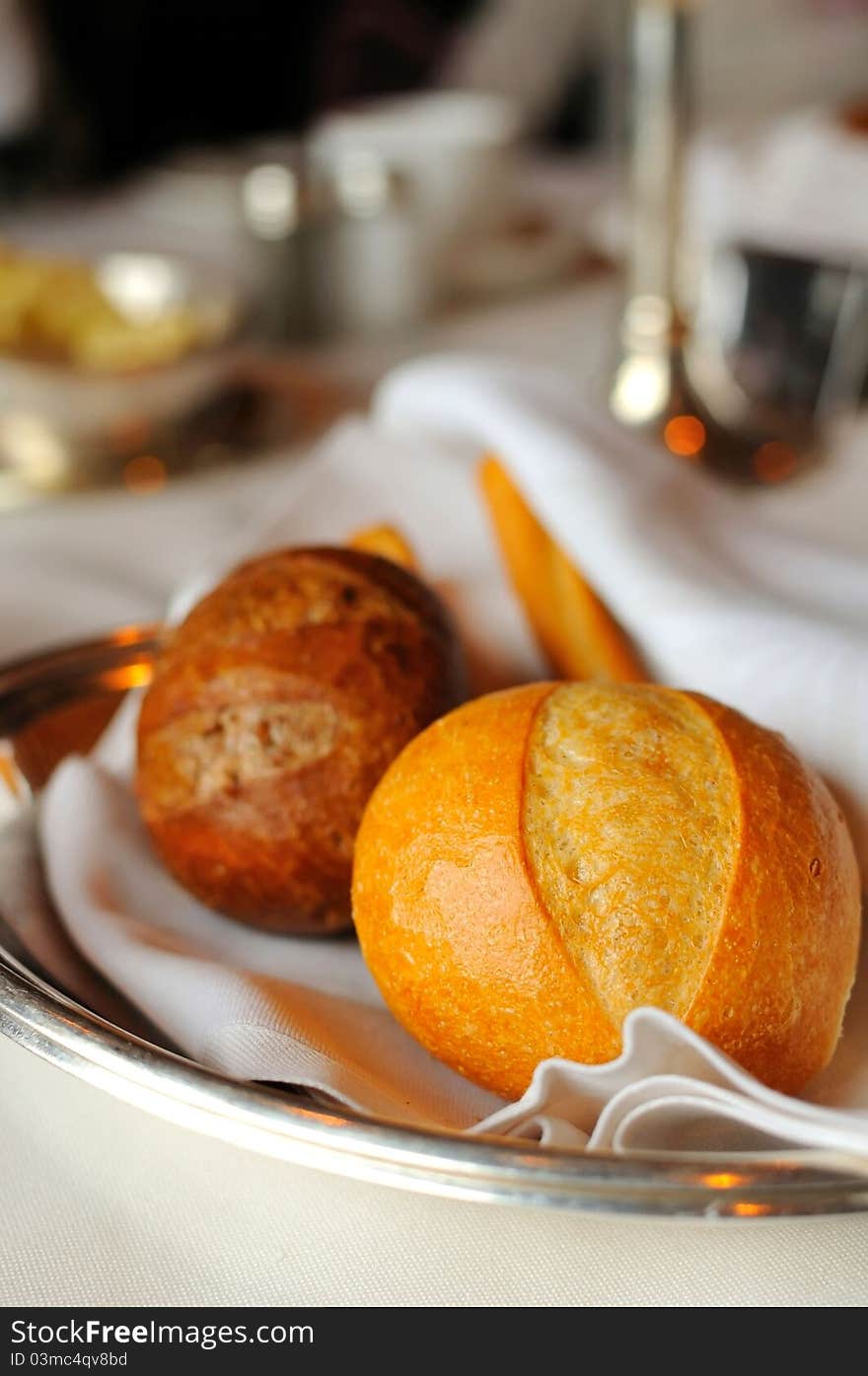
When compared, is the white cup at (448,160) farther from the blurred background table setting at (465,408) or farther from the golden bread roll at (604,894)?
the golden bread roll at (604,894)

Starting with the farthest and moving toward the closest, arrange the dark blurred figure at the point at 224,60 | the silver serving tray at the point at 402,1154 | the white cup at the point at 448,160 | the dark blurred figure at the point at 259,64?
the dark blurred figure at the point at 224,60 → the dark blurred figure at the point at 259,64 → the white cup at the point at 448,160 → the silver serving tray at the point at 402,1154

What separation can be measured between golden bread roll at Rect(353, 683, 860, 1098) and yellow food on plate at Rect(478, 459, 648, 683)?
132 mm

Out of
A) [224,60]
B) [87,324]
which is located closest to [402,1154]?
[87,324]

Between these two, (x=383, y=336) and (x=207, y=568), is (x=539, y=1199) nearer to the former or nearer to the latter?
(x=207, y=568)

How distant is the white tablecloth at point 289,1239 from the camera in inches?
14.4

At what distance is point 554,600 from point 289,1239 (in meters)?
0.34

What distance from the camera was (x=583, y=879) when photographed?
407 millimetres

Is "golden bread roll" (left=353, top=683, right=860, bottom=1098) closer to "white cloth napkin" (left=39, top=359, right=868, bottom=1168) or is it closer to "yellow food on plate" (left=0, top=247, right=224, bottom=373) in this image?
"white cloth napkin" (left=39, top=359, right=868, bottom=1168)

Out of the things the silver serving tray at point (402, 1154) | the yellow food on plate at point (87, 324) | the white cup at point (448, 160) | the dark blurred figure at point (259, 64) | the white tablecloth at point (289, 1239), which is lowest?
the white tablecloth at point (289, 1239)

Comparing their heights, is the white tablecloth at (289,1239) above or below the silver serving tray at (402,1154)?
below

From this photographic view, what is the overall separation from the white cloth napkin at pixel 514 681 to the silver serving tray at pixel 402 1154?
0.02m

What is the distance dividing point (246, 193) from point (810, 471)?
2.02ft

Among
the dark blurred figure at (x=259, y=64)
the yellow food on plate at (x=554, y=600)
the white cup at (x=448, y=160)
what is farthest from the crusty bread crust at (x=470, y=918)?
the dark blurred figure at (x=259, y=64)

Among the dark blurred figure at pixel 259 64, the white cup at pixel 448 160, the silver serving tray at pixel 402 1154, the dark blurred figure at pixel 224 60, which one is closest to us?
the silver serving tray at pixel 402 1154
